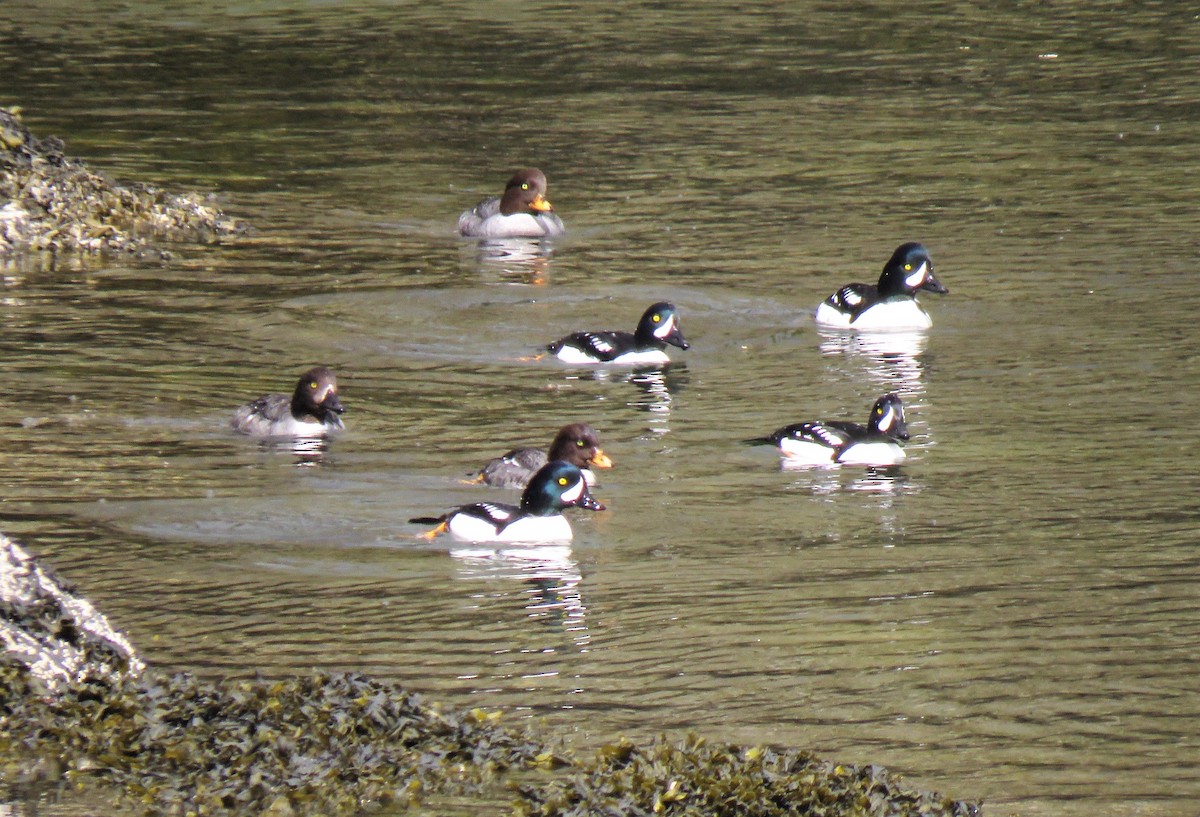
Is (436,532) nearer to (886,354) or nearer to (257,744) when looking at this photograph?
(257,744)

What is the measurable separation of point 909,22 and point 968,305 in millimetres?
22318

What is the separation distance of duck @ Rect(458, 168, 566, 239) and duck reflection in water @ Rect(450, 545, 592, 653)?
11.0 m

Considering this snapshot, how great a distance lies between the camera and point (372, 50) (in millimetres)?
38125

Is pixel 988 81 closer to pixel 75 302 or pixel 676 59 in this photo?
pixel 676 59

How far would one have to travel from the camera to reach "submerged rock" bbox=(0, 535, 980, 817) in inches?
290

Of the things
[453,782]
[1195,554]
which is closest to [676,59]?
[1195,554]

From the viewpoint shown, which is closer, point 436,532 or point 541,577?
point 541,577

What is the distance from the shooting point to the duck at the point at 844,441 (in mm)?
13844

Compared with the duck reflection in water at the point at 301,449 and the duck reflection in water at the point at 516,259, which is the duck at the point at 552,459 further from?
the duck reflection in water at the point at 516,259

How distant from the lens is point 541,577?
11.6m

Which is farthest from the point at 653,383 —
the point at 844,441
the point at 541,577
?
the point at 541,577

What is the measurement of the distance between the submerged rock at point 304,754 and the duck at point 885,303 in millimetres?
10427

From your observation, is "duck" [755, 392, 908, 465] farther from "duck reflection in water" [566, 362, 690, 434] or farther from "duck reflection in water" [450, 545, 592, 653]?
"duck reflection in water" [450, 545, 592, 653]

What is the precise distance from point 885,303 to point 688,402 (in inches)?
124
